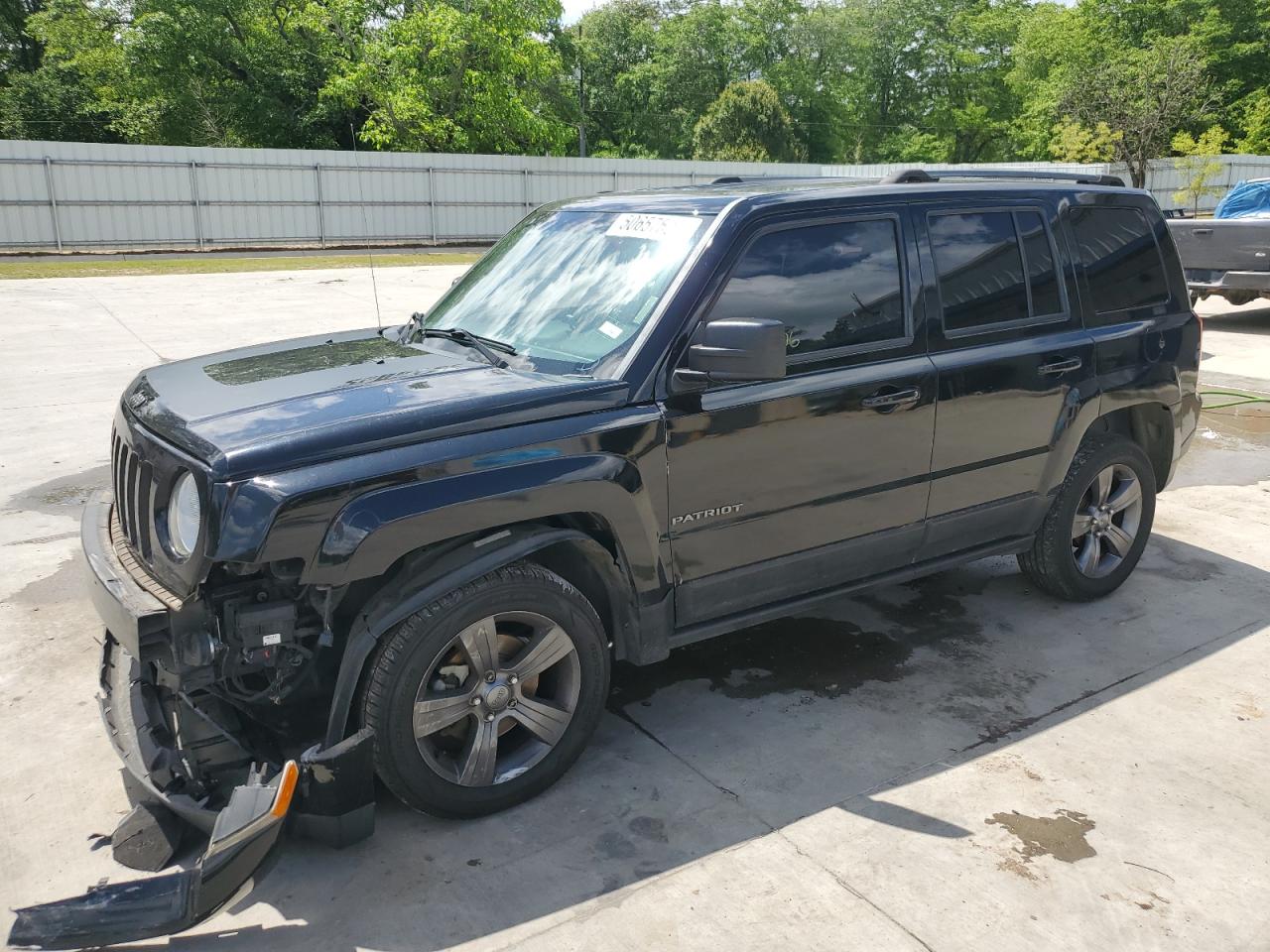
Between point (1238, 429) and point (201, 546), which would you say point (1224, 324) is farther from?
point (201, 546)

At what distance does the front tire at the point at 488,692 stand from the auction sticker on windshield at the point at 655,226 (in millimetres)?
1309

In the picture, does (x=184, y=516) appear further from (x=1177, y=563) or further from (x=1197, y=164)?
(x=1197, y=164)

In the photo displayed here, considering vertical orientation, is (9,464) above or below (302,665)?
below

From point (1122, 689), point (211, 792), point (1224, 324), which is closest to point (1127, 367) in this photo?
point (1122, 689)

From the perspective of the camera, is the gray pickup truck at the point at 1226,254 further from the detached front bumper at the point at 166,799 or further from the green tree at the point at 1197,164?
the green tree at the point at 1197,164

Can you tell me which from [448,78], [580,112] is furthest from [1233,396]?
[580,112]

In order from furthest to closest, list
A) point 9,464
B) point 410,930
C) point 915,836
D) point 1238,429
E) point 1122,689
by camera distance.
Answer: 1. point 1238,429
2. point 9,464
3. point 1122,689
4. point 915,836
5. point 410,930

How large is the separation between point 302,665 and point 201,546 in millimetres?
496

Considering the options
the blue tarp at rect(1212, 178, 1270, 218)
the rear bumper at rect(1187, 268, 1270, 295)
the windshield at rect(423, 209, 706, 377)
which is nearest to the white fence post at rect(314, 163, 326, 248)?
the blue tarp at rect(1212, 178, 1270, 218)

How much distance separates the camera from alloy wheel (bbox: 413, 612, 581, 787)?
10.6 ft

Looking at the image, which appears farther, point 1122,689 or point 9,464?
point 9,464

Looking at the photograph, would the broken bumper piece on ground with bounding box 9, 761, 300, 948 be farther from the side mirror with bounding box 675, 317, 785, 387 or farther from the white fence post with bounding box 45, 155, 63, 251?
the white fence post with bounding box 45, 155, 63, 251

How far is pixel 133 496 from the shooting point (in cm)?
338

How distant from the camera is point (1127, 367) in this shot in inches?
193
